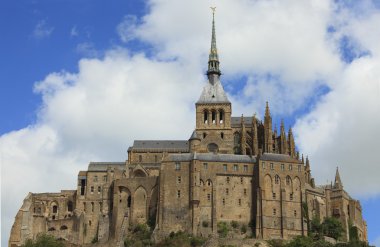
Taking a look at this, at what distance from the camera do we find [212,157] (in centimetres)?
12775

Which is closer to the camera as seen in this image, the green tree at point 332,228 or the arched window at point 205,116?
the green tree at point 332,228

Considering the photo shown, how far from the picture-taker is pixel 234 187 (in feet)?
413

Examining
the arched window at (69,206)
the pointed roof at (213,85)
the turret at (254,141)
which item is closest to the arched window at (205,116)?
the pointed roof at (213,85)

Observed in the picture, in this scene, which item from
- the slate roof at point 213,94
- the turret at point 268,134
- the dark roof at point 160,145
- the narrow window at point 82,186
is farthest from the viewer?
the slate roof at point 213,94

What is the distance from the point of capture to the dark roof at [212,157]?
416ft

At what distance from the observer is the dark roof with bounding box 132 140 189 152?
14075 cm

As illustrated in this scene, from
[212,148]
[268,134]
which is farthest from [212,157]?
[268,134]

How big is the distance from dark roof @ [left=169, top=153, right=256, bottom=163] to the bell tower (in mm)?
5844

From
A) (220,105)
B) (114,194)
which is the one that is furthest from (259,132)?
(114,194)

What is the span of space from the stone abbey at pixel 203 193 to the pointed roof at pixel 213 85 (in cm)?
39

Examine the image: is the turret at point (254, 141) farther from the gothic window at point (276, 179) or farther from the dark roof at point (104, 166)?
the dark roof at point (104, 166)

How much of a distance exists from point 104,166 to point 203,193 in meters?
20.3

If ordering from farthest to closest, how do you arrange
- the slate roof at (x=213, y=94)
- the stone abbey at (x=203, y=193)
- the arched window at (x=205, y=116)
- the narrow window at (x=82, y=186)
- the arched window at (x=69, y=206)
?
the slate roof at (x=213, y=94), the arched window at (x=205, y=116), the arched window at (x=69, y=206), the narrow window at (x=82, y=186), the stone abbey at (x=203, y=193)

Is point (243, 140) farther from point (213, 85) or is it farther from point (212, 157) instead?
point (213, 85)
